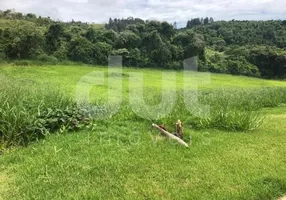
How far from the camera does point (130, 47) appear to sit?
3269 centimetres

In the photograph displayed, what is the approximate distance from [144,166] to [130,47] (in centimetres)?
2851

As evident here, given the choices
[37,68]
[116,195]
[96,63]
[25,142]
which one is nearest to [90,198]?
[116,195]

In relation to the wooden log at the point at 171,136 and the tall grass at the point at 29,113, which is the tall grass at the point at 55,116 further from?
the wooden log at the point at 171,136

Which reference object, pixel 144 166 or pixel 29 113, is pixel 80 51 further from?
pixel 144 166

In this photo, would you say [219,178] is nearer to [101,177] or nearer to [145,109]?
[101,177]

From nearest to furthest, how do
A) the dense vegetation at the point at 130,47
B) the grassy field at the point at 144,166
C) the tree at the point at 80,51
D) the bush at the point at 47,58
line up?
the grassy field at the point at 144,166, the bush at the point at 47,58, the dense vegetation at the point at 130,47, the tree at the point at 80,51

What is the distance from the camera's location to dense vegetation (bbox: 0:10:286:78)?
26719 millimetres

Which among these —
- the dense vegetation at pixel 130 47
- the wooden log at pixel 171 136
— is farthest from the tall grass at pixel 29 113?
the dense vegetation at pixel 130 47

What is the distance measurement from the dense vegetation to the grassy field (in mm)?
21999

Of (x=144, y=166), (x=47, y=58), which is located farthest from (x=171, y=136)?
(x=47, y=58)

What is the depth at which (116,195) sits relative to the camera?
403 cm

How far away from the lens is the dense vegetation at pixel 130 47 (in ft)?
87.7

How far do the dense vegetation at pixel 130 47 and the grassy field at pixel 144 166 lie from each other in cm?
2200

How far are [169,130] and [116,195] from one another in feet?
8.97
